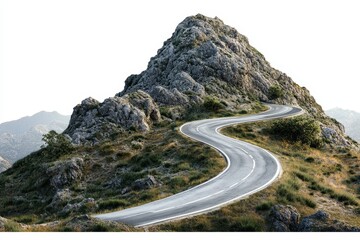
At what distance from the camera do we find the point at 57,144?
52.6m

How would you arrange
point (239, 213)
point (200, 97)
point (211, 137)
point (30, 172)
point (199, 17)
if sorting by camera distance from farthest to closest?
point (199, 17) → point (200, 97) → point (211, 137) → point (30, 172) → point (239, 213)

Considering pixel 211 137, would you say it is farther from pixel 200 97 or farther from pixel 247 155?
pixel 200 97

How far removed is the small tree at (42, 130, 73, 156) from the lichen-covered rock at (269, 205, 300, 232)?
1371 inches

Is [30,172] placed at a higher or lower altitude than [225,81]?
lower

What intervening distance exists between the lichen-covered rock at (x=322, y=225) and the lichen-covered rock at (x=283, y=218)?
2.58ft

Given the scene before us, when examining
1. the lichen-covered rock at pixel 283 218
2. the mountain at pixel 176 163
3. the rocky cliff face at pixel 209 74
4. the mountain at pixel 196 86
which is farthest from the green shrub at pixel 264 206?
the rocky cliff face at pixel 209 74

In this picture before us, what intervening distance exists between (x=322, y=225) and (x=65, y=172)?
3122 centimetres

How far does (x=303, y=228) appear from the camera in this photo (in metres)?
25.0

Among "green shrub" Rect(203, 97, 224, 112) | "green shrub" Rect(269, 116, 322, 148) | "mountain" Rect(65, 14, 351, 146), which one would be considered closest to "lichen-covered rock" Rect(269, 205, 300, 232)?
"green shrub" Rect(269, 116, 322, 148)

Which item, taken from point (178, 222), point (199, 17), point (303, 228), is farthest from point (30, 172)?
point (199, 17)

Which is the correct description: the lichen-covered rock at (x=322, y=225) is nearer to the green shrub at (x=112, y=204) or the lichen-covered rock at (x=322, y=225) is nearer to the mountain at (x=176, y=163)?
the mountain at (x=176, y=163)

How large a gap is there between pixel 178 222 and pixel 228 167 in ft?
54.6

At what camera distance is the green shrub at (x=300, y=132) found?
193 feet

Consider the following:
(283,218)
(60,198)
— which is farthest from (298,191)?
(60,198)
